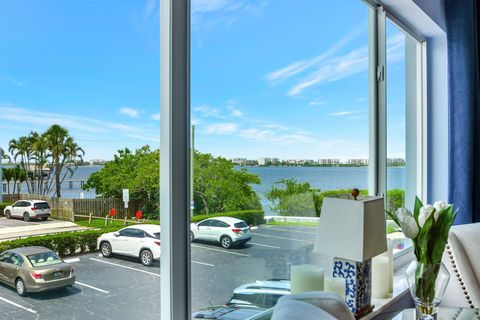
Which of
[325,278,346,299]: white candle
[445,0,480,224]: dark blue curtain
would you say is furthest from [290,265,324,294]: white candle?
[445,0,480,224]: dark blue curtain

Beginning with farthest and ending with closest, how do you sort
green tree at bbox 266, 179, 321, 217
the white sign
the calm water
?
green tree at bbox 266, 179, 321, 217
the white sign
the calm water

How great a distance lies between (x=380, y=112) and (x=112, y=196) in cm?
164

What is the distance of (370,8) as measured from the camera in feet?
7.23

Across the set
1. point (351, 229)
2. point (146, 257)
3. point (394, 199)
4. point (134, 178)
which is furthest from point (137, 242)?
point (394, 199)

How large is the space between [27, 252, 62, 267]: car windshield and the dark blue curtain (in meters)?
2.52

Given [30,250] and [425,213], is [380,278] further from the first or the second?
[30,250]

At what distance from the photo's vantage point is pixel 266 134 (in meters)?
1.53

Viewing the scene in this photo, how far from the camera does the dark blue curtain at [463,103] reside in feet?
8.85

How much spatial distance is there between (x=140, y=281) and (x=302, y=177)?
0.85m

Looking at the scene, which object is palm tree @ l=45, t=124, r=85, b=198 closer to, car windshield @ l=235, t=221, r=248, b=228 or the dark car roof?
the dark car roof

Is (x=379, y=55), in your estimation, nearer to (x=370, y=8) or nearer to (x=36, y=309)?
(x=370, y=8)

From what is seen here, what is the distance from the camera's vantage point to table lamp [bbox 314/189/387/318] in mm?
1363

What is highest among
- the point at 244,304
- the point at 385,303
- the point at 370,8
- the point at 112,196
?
the point at 370,8

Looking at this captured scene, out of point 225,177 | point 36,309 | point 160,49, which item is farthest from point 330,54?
point 36,309
